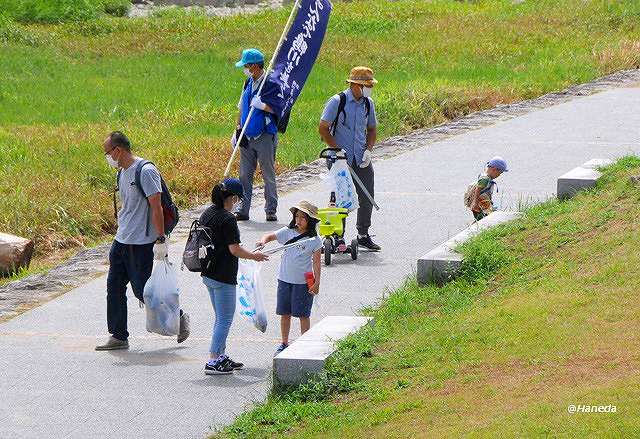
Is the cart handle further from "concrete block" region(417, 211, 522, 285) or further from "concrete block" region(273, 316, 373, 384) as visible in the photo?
"concrete block" region(273, 316, 373, 384)

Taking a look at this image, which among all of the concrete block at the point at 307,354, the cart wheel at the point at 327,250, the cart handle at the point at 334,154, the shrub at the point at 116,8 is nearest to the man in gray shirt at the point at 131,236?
the concrete block at the point at 307,354

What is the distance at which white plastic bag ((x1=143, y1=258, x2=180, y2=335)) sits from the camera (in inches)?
410

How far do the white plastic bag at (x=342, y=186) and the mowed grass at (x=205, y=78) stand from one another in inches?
150

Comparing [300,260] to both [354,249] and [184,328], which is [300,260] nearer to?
[184,328]

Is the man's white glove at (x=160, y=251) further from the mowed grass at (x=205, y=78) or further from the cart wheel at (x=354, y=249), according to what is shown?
the mowed grass at (x=205, y=78)

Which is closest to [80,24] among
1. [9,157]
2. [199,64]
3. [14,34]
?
[14,34]

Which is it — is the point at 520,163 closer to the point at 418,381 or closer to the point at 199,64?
the point at 418,381

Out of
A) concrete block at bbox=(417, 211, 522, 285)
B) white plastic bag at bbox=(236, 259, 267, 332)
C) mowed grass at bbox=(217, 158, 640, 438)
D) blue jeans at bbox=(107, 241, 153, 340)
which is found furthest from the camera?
concrete block at bbox=(417, 211, 522, 285)

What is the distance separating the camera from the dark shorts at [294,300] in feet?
33.2

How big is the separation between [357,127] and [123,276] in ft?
11.2

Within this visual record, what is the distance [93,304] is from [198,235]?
2.51 meters

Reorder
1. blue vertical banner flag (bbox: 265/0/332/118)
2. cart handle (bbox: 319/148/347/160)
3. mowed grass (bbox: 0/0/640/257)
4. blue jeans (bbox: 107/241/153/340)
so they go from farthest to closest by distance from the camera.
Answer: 1. mowed grass (bbox: 0/0/640/257)
2. blue vertical banner flag (bbox: 265/0/332/118)
3. cart handle (bbox: 319/148/347/160)
4. blue jeans (bbox: 107/241/153/340)

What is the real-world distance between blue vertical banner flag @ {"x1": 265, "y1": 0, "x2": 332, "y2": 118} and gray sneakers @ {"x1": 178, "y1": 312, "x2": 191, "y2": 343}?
4.31 metres

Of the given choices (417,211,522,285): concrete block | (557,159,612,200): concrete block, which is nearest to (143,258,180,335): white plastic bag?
(417,211,522,285): concrete block
